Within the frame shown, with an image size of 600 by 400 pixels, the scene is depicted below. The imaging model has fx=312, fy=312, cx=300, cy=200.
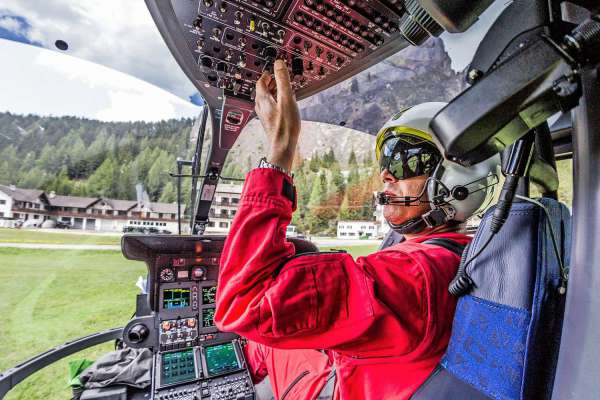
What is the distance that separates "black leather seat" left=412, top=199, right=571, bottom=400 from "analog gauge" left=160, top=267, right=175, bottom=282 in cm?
179

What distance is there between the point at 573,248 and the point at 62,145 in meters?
2.73

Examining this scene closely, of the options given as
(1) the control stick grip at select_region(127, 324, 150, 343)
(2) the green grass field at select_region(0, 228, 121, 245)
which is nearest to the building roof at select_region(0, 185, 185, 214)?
(2) the green grass field at select_region(0, 228, 121, 245)

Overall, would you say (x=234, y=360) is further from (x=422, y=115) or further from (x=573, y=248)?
(x=573, y=248)

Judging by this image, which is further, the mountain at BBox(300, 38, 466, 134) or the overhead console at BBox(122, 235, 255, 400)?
the mountain at BBox(300, 38, 466, 134)

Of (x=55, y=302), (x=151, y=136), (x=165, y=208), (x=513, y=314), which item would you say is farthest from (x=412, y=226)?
(x=55, y=302)

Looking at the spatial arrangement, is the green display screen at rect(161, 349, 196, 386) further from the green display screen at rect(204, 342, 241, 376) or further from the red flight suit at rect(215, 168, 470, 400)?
the red flight suit at rect(215, 168, 470, 400)

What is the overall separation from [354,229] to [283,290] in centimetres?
286

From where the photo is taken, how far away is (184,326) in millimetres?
1991

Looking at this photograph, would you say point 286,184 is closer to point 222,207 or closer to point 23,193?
point 222,207

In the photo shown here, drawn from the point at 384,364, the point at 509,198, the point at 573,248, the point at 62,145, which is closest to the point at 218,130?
the point at 62,145

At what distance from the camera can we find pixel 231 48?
1166mm

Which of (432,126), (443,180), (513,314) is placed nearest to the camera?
(432,126)

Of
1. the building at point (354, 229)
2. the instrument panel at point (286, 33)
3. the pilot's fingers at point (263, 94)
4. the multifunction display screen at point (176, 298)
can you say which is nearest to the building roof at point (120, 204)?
the multifunction display screen at point (176, 298)

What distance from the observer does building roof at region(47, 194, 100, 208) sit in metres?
2.28
